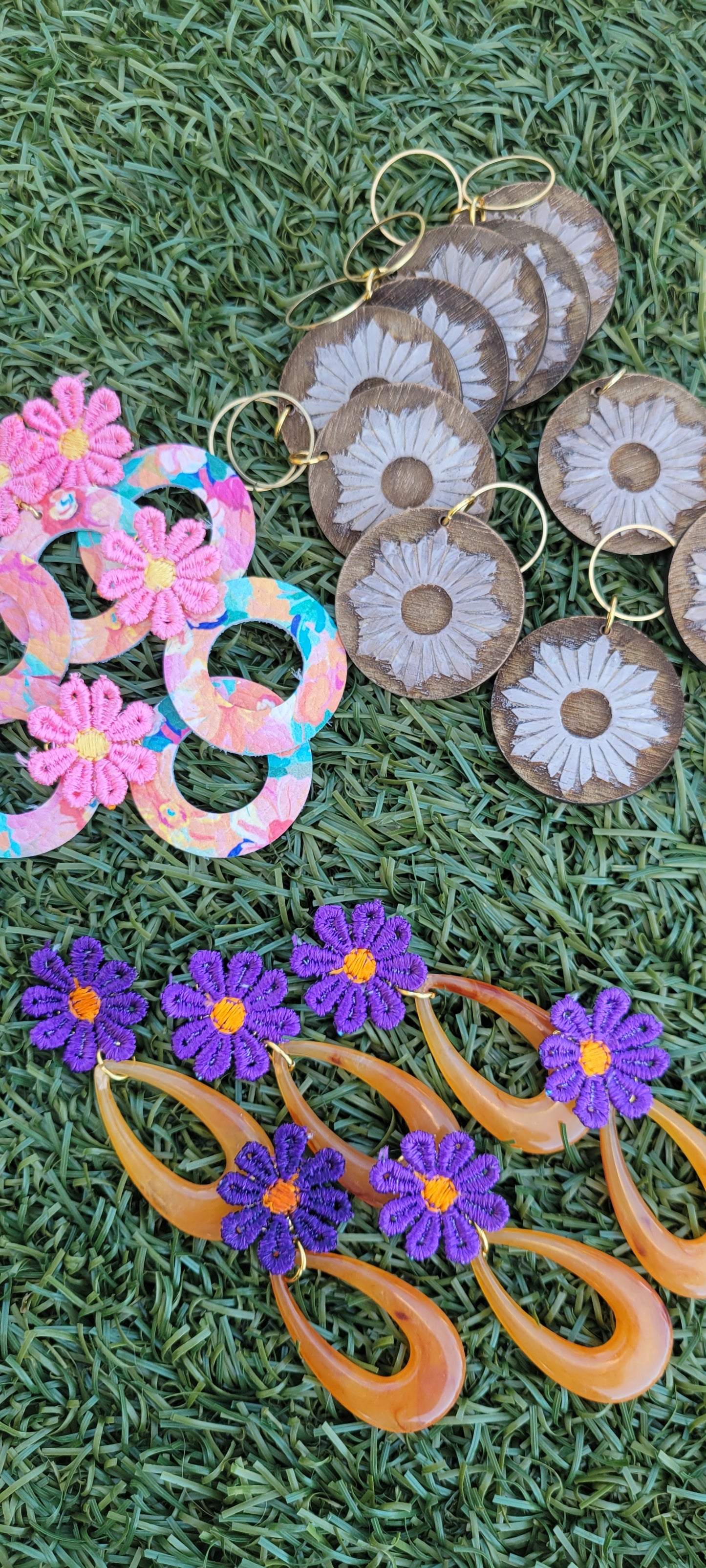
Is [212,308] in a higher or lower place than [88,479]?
higher

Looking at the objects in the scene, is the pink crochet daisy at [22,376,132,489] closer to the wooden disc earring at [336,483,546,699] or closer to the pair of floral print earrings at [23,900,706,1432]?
the wooden disc earring at [336,483,546,699]

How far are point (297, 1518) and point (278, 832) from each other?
78 centimetres

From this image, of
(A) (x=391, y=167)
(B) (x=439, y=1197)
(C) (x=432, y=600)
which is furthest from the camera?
(A) (x=391, y=167)

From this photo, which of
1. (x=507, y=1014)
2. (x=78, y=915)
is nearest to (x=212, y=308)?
(x=78, y=915)

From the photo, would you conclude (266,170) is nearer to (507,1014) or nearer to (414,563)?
(414,563)

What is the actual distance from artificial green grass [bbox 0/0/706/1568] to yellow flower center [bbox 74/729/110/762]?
84mm

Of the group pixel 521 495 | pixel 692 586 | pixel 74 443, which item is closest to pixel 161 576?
pixel 74 443

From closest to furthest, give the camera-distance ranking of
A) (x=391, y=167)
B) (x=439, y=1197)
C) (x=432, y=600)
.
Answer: (x=439, y=1197) → (x=432, y=600) → (x=391, y=167)

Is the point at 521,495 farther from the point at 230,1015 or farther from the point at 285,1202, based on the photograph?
the point at 285,1202

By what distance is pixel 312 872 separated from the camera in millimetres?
1205

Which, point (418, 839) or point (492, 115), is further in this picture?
point (492, 115)

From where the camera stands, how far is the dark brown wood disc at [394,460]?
1.19m

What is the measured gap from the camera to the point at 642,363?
4.25 ft

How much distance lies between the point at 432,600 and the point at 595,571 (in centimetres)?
25
